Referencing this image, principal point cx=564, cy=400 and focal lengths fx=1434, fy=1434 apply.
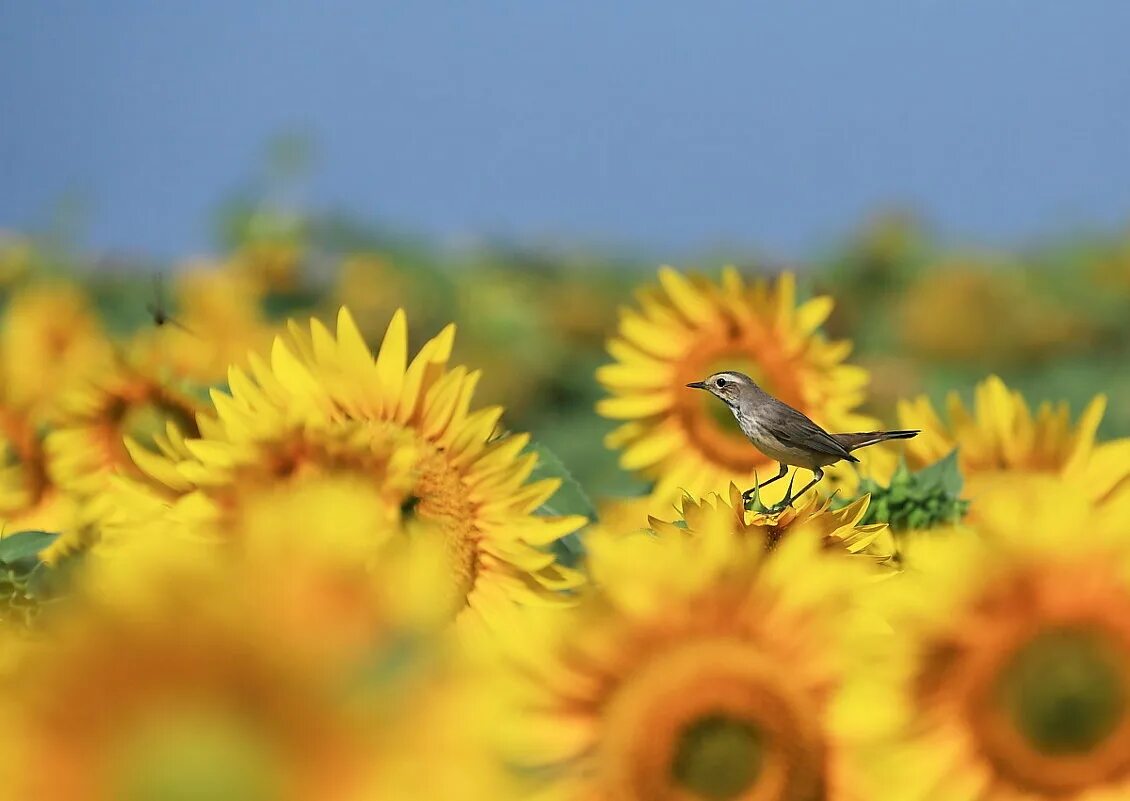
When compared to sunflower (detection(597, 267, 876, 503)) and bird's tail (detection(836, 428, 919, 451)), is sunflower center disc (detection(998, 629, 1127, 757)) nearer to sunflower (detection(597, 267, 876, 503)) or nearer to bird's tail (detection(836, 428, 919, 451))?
bird's tail (detection(836, 428, 919, 451))

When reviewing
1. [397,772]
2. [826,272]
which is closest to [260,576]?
[397,772]

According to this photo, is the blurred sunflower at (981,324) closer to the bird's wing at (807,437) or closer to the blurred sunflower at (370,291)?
the blurred sunflower at (370,291)

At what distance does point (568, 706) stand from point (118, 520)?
10.6 inches

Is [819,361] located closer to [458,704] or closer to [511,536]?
[511,536]

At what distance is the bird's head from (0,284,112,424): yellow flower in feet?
1.41

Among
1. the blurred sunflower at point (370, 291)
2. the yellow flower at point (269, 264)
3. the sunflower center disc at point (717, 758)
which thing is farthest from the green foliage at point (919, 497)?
the yellow flower at point (269, 264)

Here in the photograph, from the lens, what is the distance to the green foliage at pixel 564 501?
2.28 ft

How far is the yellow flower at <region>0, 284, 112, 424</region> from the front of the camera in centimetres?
101

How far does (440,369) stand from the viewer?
25.2 inches

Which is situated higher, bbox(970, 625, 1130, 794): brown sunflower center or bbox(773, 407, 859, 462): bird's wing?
bbox(773, 407, 859, 462): bird's wing

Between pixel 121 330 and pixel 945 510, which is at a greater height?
pixel 121 330

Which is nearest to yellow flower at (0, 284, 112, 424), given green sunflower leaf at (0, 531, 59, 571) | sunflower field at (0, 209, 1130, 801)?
sunflower field at (0, 209, 1130, 801)

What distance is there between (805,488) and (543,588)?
0.14 metres

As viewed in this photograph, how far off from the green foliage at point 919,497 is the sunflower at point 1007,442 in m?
0.02
